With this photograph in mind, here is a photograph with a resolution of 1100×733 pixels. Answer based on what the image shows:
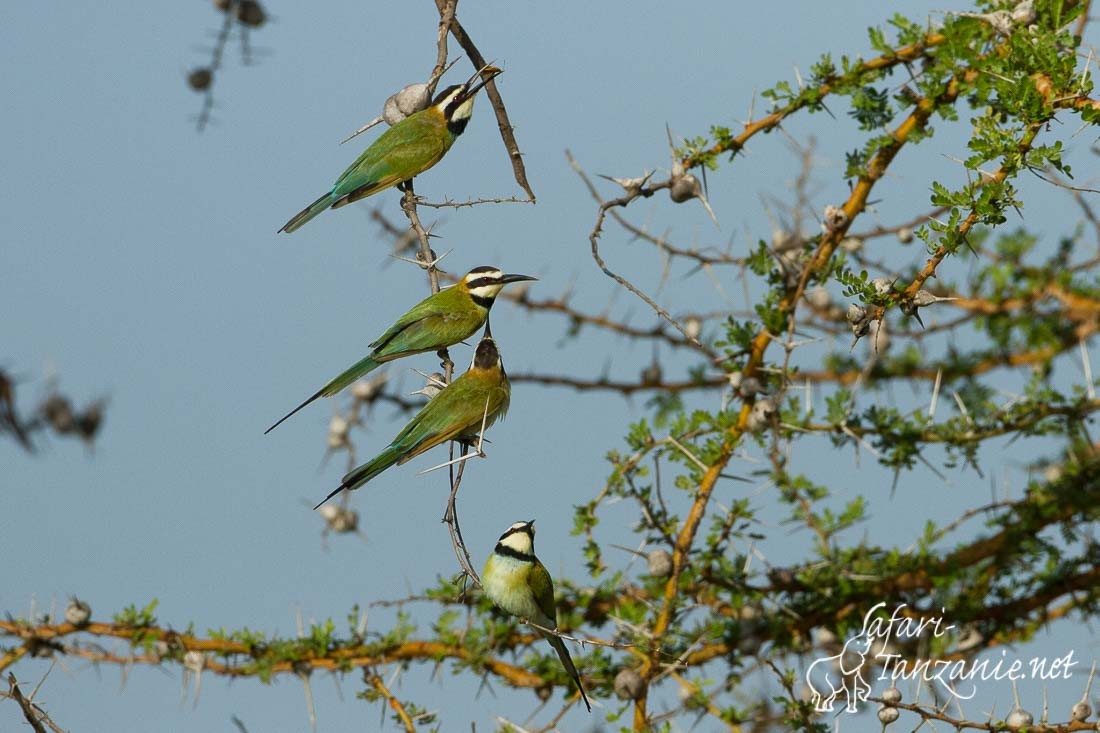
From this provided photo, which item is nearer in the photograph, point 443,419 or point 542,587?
point 443,419

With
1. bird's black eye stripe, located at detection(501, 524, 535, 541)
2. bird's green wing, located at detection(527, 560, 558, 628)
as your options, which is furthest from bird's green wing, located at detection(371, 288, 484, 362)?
bird's green wing, located at detection(527, 560, 558, 628)

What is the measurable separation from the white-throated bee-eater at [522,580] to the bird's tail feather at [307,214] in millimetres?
1184

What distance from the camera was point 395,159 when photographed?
12.8 ft

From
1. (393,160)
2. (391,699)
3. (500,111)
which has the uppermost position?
(393,160)

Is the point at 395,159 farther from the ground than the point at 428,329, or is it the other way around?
the point at 395,159

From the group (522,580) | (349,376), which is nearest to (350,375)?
(349,376)

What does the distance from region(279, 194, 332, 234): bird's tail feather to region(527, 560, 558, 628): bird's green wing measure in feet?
4.31

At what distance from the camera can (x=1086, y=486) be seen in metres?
3.93

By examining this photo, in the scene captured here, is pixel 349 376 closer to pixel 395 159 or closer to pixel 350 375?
pixel 350 375

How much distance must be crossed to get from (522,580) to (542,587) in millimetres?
Answer: 73

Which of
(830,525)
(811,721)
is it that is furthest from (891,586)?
(811,721)

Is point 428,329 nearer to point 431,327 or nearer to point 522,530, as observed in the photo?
point 431,327

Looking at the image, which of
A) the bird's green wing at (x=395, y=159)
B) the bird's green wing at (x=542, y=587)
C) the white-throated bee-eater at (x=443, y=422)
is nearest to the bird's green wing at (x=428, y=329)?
the white-throated bee-eater at (x=443, y=422)

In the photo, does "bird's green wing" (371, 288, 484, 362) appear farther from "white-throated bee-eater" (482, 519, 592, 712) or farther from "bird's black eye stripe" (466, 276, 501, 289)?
"white-throated bee-eater" (482, 519, 592, 712)
